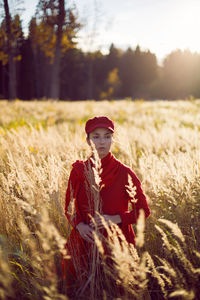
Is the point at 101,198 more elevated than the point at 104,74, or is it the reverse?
the point at 104,74

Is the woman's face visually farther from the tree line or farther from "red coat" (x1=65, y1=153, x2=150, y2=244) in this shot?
the tree line

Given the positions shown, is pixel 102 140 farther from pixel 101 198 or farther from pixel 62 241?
pixel 62 241

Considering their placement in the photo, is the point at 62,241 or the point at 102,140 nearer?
the point at 62,241

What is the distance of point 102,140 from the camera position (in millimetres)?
1742

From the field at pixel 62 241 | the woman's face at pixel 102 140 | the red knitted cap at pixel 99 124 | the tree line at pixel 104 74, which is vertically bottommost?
the field at pixel 62 241

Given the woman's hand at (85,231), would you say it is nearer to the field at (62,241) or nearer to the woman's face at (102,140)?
the field at (62,241)

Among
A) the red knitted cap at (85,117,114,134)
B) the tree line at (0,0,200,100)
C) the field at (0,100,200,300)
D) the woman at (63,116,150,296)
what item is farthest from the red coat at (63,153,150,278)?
the tree line at (0,0,200,100)

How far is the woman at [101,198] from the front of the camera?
1.61m

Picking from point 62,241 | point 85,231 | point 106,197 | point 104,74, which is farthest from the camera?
point 104,74

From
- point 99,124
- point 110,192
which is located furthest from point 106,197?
point 99,124

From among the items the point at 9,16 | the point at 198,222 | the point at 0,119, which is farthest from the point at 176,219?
the point at 0,119

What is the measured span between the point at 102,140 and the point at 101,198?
41 cm

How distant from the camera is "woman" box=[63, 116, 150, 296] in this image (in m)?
1.61

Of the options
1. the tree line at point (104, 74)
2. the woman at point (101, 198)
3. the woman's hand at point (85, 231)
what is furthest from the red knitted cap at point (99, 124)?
the tree line at point (104, 74)
